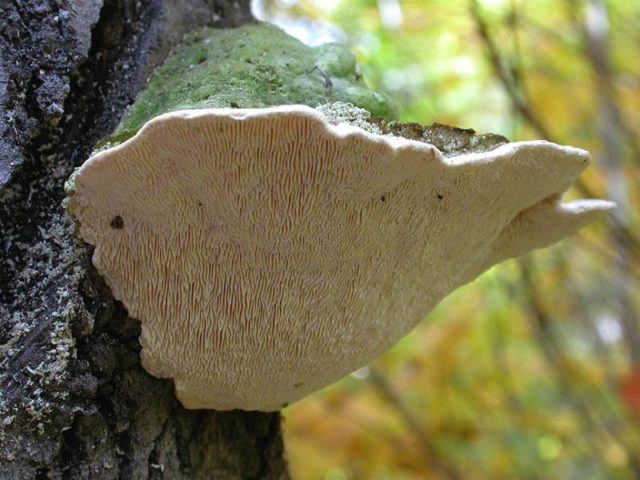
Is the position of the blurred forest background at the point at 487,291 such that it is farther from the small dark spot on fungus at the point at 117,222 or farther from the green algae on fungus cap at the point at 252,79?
the small dark spot on fungus at the point at 117,222

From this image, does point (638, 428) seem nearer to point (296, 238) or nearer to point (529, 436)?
point (529, 436)

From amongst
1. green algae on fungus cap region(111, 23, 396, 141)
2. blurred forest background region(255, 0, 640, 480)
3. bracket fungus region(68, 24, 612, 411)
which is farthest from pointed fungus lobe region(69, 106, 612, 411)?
blurred forest background region(255, 0, 640, 480)

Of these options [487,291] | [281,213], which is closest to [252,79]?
[281,213]

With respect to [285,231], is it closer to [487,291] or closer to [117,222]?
[117,222]

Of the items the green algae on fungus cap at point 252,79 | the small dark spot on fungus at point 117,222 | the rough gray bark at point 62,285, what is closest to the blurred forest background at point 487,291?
the green algae on fungus cap at point 252,79

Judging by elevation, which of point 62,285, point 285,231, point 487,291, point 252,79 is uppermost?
point 252,79

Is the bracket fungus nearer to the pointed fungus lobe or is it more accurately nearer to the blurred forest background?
the pointed fungus lobe
